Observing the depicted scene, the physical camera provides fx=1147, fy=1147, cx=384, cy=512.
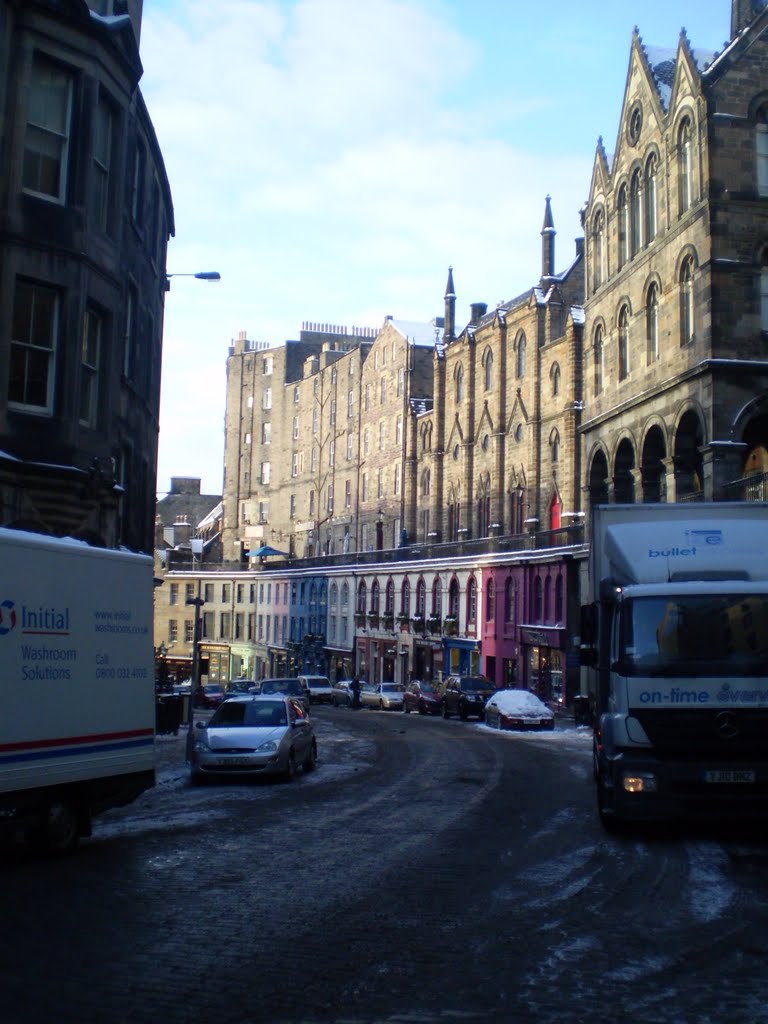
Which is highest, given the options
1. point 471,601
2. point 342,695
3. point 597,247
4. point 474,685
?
point 597,247

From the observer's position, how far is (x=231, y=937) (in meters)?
7.85

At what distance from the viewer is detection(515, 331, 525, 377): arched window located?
56.4m

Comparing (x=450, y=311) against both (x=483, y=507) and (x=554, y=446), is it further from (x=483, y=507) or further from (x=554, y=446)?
(x=554, y=446)

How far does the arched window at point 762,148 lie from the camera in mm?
31703

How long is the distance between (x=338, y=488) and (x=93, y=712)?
7237cm

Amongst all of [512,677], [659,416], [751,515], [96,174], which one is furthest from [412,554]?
[751,515]

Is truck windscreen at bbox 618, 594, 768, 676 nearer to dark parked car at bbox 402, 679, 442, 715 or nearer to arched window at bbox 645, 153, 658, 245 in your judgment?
arched window at bbox 645, 153, 658, 245

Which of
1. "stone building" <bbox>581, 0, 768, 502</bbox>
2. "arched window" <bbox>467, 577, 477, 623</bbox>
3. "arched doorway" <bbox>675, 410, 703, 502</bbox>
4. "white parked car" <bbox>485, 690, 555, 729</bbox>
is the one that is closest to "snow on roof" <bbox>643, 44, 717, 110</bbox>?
"stone building" <bbox>581, 0, 768, 502</bbox>

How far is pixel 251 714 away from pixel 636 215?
23881 mm

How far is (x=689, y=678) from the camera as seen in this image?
12016 mm

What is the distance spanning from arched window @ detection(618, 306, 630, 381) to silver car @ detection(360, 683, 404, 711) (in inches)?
842

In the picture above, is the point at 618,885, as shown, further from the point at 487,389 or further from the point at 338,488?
the point at 338,488

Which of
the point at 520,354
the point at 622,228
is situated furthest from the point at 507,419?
the point at 622,228

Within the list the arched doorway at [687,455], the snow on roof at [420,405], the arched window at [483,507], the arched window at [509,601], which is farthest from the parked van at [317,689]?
the arched doorway at [687,455]
